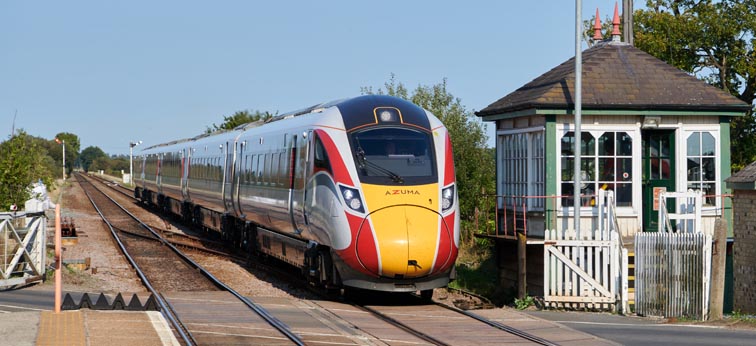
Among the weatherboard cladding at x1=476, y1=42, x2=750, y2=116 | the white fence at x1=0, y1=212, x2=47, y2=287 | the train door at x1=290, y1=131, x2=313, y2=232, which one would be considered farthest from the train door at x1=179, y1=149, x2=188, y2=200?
the train door at x1=290, y1=131, x2=313, y2=232

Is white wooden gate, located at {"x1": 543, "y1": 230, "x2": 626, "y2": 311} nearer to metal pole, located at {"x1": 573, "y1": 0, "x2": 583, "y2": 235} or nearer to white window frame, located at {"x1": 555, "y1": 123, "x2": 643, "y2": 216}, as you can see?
metal pole, located at {"x1": 573, "y1": 0, "x2": 583, "y2": 235}

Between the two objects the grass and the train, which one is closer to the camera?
the train

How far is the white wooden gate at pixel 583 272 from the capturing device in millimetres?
17375

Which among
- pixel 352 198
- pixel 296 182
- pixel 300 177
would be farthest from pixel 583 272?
pixel 296 182

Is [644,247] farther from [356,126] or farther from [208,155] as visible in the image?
[208,155]

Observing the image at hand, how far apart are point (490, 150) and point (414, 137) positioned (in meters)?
23.3

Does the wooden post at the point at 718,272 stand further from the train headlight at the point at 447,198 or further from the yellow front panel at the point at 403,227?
the yellow front panel at the point at 403,227

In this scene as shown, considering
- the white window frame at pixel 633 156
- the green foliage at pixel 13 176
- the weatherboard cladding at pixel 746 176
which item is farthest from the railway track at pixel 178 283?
the weatherboard cladding at pixel 746 176

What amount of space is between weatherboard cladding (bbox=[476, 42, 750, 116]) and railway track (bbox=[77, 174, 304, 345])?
6616 millimetres

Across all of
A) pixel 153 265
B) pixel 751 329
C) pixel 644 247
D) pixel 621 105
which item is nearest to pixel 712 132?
pixel 621 105

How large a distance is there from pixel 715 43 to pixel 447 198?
22751 millimetres

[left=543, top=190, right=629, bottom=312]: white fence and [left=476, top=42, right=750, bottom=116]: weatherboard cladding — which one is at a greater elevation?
[left=476, top=42, right=750, bottom=116]: weatherboard cladding

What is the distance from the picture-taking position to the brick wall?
1784 centimetres

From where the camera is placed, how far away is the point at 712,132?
67.3 ft
